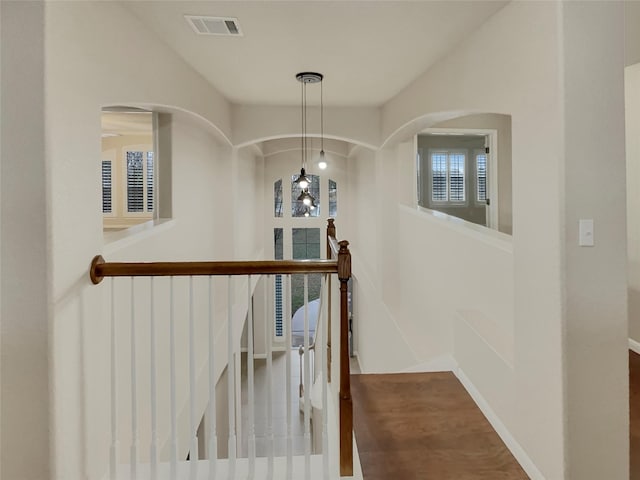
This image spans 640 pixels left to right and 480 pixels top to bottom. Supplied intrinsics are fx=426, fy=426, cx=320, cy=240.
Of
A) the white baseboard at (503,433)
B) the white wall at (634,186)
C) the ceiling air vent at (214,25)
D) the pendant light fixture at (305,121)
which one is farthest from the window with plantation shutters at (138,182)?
the white wall at (634,186)

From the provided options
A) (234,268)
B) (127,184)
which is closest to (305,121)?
(127,184)

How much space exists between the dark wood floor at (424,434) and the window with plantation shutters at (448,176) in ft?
14.3

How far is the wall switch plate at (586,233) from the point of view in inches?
75.8

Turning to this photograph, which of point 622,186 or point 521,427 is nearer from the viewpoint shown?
point 622,186

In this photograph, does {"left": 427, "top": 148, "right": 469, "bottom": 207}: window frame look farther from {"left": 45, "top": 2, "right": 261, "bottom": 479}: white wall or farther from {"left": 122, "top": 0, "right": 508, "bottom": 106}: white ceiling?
{"left": 45, "top": 2, "right": 261, "bottom": 479}: white wall

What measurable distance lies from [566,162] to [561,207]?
20cm

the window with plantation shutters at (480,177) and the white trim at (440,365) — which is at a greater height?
the window with plantation shutters at (480,177)

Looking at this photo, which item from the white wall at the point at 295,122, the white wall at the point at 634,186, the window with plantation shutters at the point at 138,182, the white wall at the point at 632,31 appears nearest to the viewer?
the white wall at the point at 632,31

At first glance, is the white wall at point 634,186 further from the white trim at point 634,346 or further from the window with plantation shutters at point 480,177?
the window with plantation shutters at point 480,177

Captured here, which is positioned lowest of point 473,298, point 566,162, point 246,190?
point 473,298

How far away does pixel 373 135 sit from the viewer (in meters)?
5.56

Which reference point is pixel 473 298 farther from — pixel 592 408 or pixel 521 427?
pixel 592 408

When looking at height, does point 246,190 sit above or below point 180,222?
above

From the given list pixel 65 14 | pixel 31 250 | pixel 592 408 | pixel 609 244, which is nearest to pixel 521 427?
pixel 592 408
